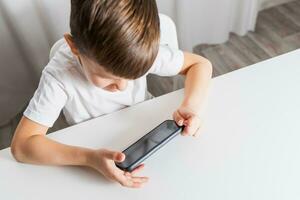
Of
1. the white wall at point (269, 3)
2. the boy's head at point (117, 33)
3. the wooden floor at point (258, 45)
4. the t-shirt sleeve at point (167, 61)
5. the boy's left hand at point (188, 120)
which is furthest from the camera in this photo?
the white wall at point (269, 3)

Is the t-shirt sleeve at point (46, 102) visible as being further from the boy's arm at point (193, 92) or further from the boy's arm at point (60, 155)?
the boy's arm at point (193, 92)

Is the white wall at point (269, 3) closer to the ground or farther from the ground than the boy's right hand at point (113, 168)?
→ closer to the ground

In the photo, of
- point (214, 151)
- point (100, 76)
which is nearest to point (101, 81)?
point (100, 76)

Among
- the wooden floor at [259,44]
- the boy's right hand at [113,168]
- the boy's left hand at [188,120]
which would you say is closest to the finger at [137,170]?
the boy's right hand at [113,168]

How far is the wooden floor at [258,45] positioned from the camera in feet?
5.20

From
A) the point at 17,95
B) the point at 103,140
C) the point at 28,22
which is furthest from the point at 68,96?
the point at 17,95

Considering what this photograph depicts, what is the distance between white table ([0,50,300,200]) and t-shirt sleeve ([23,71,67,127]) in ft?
0.14

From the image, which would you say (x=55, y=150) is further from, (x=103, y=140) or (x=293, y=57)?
(x=293, y=57)

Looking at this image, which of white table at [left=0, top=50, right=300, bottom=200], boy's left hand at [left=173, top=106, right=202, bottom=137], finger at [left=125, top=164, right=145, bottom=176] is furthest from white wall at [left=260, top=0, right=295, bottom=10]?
finger at [left=125, top=164, right=145, bottom=176]

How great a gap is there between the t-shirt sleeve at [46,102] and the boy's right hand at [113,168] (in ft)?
0.48

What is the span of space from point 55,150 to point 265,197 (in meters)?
0.39

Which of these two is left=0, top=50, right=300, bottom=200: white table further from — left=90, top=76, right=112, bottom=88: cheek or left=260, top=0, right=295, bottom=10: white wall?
left=260, top=0, right=295, bottom=10: white wall

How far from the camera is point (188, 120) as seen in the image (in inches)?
25.3

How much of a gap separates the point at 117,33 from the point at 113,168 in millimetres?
232
